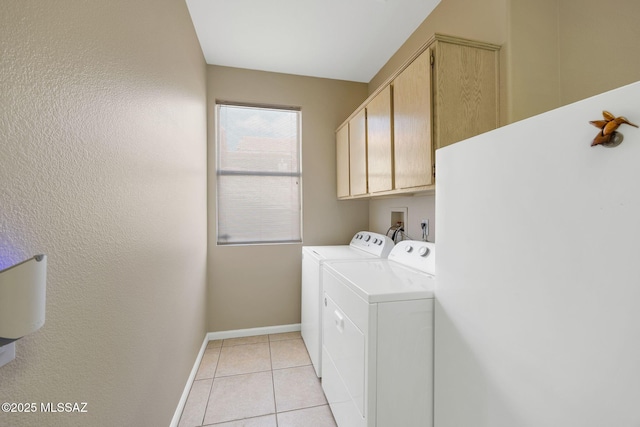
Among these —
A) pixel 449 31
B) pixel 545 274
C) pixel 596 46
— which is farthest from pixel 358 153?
pixel 545 274

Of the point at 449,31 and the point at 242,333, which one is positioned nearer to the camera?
the point at 449,31

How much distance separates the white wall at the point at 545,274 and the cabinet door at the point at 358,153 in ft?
3.55

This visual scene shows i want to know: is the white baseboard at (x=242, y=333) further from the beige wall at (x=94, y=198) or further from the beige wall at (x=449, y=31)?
the beige wall at (x=449, y=31)

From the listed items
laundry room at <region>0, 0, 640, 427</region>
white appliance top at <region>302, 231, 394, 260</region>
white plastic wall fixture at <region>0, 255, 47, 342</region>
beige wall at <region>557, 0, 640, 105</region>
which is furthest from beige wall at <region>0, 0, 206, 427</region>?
beige wall at <region>557, 0, 640, 105</region>

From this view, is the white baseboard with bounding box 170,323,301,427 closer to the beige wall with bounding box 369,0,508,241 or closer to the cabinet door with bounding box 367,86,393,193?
the beige wall with bounding box 369,0,508,241

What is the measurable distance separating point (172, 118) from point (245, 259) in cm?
152

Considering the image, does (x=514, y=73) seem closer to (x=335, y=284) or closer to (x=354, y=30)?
(x=354, y=30)

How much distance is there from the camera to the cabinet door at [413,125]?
1.32 meters

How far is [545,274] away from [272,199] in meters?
2.32

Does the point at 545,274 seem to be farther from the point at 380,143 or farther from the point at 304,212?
the point at 304,212

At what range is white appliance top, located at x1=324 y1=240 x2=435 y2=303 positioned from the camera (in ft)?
3.70

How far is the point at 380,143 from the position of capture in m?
1.81

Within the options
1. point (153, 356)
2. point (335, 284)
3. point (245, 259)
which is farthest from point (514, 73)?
point (245, 259)

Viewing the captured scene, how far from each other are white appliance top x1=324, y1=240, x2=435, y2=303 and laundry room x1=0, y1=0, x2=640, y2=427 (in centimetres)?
2
